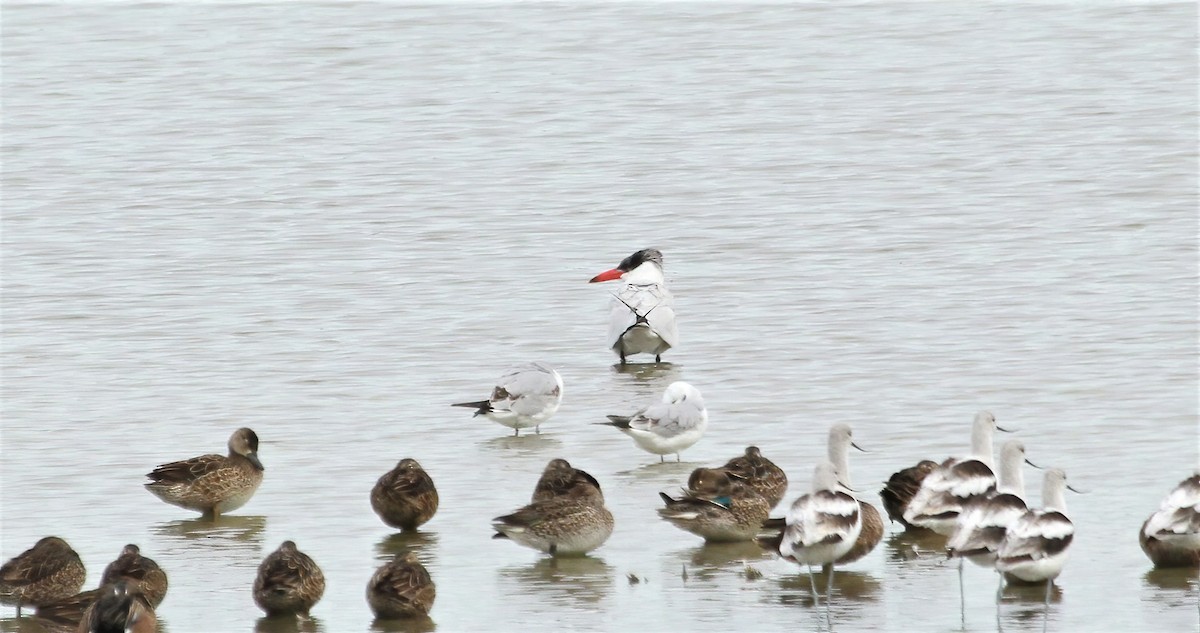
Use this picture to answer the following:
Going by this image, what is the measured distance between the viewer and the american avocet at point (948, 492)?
10117 millimetres

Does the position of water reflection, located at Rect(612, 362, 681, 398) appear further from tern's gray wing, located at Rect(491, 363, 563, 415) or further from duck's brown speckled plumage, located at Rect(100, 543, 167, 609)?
duck's brown speckled plumage, located at Rect(100, 543, 167, 609)

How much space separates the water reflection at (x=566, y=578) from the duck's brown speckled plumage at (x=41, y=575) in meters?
2.11

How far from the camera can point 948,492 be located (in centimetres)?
1018

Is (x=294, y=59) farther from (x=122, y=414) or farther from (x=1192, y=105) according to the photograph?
(x=122, y=414)

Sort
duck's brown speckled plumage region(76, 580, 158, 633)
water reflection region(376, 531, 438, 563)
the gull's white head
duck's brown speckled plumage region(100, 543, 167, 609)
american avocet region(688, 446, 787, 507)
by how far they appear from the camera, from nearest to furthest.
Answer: duck's brown speckled plumage region(76, 580, 158, 633)
duck's brown speckled plumage region(100, 543, 167, 609)
water reflection region(376, 531, 438, 563)
american avocet region(688, 446, 787, 507)
the gull's white head

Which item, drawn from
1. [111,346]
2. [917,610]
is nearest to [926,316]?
[111,346]

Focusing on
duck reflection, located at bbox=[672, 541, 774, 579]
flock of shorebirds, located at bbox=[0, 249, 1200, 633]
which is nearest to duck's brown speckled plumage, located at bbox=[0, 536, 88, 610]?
flock of shorebirds, located at bbox=[0, 249, 1200, 633]

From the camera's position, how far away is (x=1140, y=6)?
137 ft

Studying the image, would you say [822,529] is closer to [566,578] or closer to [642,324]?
[566,578]

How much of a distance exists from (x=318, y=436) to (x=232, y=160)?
55.9 ft

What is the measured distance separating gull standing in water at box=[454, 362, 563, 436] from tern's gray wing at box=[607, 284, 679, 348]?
3139 mm

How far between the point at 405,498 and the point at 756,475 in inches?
79.1

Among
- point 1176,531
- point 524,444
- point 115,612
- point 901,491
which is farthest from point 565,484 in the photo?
point 115,612

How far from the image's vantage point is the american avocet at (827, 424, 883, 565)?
990 cm
